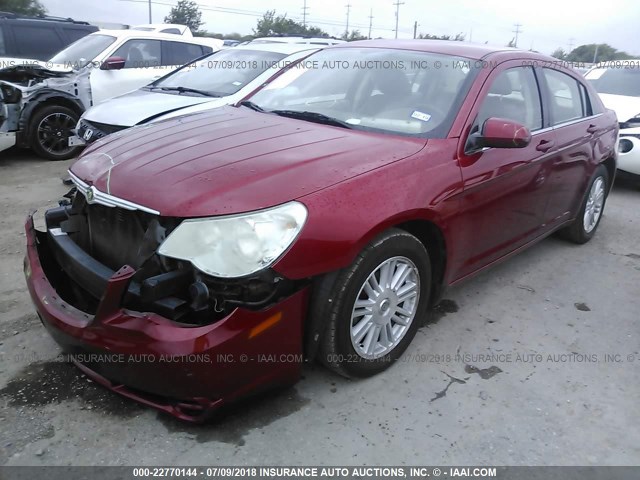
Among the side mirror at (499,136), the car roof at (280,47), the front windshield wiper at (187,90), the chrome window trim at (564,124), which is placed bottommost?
the front windshield wiper at (187,90)

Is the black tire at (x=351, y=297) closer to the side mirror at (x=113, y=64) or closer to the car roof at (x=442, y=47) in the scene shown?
the car roof at (x=442, y=47)

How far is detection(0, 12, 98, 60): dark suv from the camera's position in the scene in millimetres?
9070

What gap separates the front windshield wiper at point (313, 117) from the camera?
3107mm

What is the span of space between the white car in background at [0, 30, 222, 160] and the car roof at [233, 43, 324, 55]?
181cm

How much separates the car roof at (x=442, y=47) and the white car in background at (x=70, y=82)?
475 centimetres

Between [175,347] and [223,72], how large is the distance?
509cm

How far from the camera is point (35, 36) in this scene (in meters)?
9.27

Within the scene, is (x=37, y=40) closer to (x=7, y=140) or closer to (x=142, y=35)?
(x=142, y=35)

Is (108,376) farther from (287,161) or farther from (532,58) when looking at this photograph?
(532,58)

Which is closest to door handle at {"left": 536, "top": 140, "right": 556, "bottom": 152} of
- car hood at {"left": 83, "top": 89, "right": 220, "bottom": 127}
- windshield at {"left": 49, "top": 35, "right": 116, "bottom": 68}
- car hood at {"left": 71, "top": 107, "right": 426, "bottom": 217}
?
car hood at {"left": 71, "top": 107, "right": 426, "bottom": 217}

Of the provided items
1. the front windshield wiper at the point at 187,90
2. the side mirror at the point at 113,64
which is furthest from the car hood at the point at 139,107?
the side mirror at the point at 113,64

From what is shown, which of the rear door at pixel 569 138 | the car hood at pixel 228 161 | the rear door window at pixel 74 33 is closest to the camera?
the car hood at pixel 228 161

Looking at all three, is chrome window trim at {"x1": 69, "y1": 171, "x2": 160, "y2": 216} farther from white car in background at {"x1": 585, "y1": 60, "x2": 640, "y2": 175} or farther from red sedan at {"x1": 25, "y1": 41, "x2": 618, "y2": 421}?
white car in background at {"x1": 585, "y1": 60, "x2": 640, "y2": 175}

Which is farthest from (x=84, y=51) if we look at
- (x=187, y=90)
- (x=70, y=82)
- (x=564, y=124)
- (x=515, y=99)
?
(x=564, y=124)
